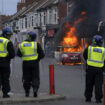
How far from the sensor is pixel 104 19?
33125mm

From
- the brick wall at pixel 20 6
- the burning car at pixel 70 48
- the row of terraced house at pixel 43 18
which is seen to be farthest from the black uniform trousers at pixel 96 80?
the brick wall at pixel 20 6

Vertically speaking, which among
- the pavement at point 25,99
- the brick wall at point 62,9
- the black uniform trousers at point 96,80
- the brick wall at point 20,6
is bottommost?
the pavement at point 25,99

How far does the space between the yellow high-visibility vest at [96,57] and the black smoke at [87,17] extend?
2470 cm

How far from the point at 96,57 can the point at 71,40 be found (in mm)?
24392

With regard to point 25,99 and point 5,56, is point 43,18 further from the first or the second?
point 25,99

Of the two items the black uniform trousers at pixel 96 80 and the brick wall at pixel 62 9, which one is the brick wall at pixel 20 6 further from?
the black uniform trousers at pixel 96 80

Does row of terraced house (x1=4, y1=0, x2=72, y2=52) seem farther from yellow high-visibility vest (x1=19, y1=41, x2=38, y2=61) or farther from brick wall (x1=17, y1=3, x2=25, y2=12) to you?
yellow high-visibility vest (x1=19, y1=41, x2=38, y2=61)

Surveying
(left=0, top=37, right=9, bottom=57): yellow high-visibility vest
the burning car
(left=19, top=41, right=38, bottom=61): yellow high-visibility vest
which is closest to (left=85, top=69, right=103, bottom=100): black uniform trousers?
(left=19, top=41, right=38, bottom=61): yellow high-visibility vest

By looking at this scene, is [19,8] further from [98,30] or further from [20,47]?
[20,47]

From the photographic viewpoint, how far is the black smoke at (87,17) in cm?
Answer: 3503

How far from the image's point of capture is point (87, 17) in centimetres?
3597

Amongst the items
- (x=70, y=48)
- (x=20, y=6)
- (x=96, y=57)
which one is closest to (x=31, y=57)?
(x=96, y=57)

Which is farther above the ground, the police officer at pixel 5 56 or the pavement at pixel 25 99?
the police officer at pixel 5 56

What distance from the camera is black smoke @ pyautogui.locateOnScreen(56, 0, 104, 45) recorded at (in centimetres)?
3503
